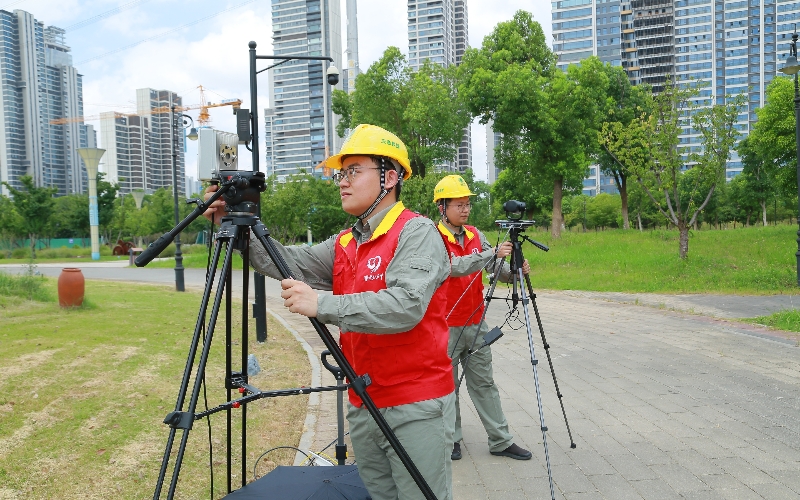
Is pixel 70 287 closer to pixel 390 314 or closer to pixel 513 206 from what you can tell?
pixel 513 206

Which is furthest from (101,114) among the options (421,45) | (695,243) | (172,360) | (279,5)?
(172,360)

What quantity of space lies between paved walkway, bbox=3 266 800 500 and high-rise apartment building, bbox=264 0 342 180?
95245 mm

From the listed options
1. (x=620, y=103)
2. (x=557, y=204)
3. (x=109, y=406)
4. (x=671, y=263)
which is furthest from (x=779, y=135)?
(x=109, y=406)

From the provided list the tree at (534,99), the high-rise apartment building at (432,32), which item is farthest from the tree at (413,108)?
the high-rise apartment building at (432,32)

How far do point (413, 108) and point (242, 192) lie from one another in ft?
90.9

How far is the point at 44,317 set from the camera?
39.1ft

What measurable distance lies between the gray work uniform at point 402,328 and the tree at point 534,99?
84.7 feet

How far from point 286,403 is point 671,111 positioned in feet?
54.2

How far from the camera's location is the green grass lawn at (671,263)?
1619 centimetres

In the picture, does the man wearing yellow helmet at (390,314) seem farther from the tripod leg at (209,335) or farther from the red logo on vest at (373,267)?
the tripod leg at (209,335)

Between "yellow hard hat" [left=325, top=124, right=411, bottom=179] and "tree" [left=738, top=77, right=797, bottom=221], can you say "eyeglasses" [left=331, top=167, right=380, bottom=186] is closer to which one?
"yellow hard hat" [left=325, top=124, right=411, bottom=179]

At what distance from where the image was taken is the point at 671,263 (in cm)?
1912

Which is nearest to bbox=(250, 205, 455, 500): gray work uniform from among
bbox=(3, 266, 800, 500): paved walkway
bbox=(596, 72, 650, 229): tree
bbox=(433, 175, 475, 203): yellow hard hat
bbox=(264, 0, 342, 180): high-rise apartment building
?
bbox=(3, 266, 800, 500): paved walkway

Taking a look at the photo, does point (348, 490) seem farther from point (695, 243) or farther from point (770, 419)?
point (695, 243)
